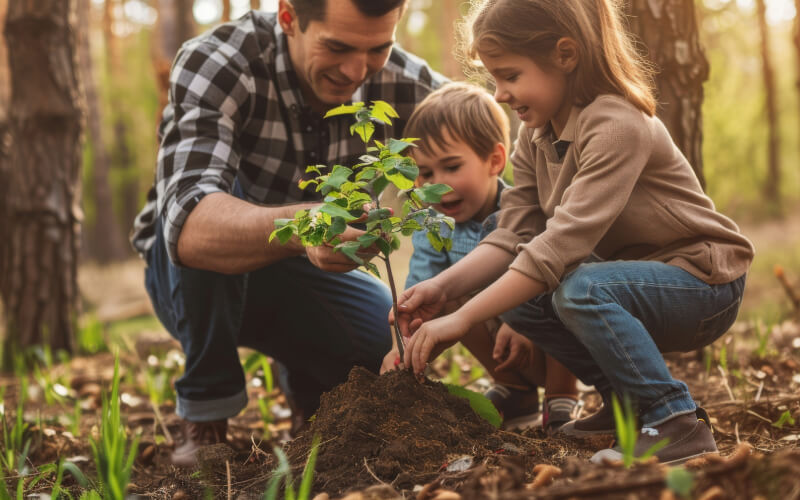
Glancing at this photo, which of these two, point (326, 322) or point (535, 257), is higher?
point (535, 257)

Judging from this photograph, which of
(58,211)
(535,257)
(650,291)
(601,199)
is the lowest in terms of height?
(58,211)

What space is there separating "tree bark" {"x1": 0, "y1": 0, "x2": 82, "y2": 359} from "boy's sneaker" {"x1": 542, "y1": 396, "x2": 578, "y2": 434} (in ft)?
11.3

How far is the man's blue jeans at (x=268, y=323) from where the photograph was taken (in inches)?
105

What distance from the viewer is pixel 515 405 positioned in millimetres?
2697

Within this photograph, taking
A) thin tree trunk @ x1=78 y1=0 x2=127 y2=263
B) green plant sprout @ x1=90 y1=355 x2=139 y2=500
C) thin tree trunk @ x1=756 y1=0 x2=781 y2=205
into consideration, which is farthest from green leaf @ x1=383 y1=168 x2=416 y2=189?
thin tree trunk @ x1=78 y1=0 x2=127 y2=263

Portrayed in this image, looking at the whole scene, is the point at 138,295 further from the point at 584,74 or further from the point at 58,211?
the point at 584,74

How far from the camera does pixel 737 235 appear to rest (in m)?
2.08

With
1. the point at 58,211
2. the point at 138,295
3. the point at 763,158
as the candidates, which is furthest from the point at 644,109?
the point at 763,158

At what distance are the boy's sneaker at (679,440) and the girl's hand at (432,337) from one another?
0.46 m

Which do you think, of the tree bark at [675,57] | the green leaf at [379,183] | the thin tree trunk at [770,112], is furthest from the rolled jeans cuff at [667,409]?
the thin tree trunk at [770,112]

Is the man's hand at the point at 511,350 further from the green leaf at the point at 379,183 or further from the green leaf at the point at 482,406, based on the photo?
the green leaf at the point at 379,183

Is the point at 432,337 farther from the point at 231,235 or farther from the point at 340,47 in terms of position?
the point at 340,47

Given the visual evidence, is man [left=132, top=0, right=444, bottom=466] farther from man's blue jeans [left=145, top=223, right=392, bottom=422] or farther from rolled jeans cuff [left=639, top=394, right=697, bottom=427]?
→ rolled jeans cuff [left=639, top=394, right=697, bottom=427]

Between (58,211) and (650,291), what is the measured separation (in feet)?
12.6
